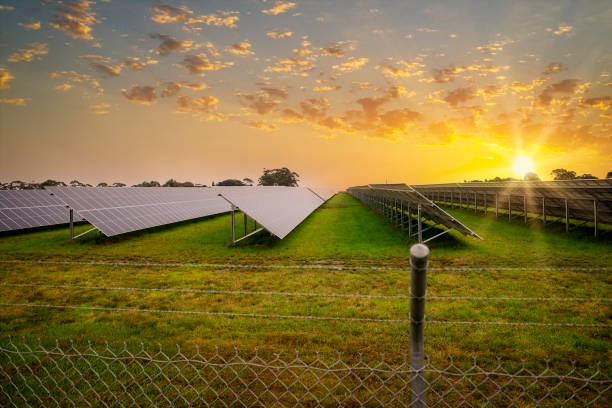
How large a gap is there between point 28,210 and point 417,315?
75.6ft

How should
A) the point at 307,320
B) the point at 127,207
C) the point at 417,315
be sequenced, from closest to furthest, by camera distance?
1. the point at 417,315
2. the point at 307,320
3. the point at 127,207

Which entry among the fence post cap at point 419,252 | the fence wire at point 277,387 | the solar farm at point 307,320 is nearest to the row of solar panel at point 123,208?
the solar farm at point 307,320

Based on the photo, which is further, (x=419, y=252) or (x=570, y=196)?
(x=570, y=196)

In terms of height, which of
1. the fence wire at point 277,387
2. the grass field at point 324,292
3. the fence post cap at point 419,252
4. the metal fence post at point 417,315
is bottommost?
the fence wire at point 277,387

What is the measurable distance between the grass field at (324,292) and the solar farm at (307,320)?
0.04 m

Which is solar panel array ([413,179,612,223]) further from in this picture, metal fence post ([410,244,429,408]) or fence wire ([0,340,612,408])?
metal fence post ([410,244,429,408])

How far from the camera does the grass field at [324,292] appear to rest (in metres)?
4.70

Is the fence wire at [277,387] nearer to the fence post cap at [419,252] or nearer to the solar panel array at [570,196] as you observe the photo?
the fence post cap at [419,252]

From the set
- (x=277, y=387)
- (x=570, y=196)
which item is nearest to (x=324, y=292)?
(x=277, y=387)

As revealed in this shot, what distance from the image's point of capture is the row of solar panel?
13.8 meters

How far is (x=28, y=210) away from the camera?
1875 centimetres

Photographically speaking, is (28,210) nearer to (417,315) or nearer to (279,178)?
(417,315)

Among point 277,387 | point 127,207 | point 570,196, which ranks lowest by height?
point 277,387

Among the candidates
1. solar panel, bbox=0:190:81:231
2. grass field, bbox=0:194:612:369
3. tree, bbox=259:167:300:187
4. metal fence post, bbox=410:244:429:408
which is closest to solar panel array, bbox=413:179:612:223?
grass field, bbox=0:194:612:369
